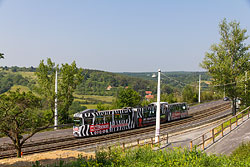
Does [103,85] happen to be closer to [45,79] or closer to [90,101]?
[90,101]

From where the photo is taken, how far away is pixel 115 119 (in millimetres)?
30562

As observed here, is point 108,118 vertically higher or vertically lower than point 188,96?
lower

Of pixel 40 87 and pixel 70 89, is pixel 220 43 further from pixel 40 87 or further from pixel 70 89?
pixel 40 87

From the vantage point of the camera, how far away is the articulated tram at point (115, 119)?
2736cm

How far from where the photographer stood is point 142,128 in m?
35.0

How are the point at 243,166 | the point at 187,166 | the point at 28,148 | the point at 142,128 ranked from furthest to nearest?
1. the point at 142,128
2. the point at 28,148
3. the point at 243,166
4. the point at 187,166

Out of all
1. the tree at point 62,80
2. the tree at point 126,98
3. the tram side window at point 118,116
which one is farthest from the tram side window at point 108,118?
the tree at point 126,98

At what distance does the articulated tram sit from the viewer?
27.4 m

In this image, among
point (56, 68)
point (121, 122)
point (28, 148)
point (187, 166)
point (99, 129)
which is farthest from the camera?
point (56, 68)

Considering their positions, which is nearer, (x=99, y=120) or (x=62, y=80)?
(x=99, y=120)

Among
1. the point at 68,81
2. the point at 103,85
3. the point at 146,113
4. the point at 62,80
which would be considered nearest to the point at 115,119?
the point at 146,113

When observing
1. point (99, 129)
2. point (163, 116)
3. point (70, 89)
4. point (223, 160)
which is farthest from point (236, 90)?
point (223, 160)

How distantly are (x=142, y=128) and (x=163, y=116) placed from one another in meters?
5.37

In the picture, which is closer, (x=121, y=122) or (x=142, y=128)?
(x=121, y=122)
